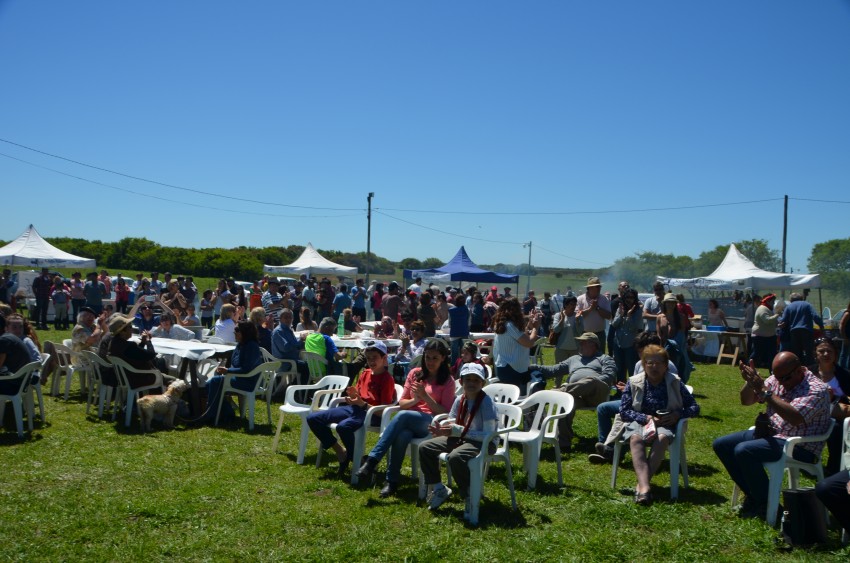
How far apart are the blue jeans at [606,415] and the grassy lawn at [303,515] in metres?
0.36

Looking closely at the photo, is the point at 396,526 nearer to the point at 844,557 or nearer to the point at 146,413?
the point at 844,557

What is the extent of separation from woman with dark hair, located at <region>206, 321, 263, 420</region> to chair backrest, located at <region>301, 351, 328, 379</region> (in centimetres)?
102

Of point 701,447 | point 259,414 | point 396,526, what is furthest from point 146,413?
point 701,447

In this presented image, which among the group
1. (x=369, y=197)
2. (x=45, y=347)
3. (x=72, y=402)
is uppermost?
(x=369, y=197)

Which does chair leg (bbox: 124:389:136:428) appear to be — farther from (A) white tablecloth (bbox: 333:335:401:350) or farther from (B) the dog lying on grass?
(A) white tablecloth (bbox: 333:335:401:350)

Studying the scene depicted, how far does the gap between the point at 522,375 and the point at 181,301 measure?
873 centimetres

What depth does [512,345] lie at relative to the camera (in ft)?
24.1

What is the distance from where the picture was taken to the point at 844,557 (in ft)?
13.4

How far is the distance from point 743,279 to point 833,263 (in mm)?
40762

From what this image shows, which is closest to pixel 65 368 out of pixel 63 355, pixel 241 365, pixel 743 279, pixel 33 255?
pixel 63 355

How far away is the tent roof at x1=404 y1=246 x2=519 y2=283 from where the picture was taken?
22.8m

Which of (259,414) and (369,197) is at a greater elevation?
(369,197)

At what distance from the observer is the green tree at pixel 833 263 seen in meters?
36.1

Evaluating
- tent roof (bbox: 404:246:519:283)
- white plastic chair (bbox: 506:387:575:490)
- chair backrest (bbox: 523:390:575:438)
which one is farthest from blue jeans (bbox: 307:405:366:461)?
tent roof (bbox: 404:246:519:283)
